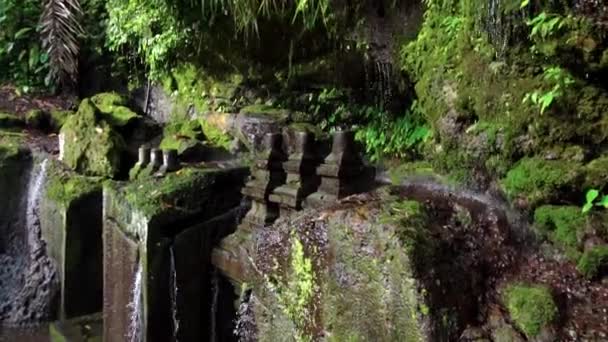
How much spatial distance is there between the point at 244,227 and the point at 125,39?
3.80 m

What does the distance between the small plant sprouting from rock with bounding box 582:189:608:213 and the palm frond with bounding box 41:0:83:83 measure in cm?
819

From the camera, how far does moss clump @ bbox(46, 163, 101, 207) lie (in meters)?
5.54

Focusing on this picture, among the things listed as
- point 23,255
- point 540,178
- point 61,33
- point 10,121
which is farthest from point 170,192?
point 61,33

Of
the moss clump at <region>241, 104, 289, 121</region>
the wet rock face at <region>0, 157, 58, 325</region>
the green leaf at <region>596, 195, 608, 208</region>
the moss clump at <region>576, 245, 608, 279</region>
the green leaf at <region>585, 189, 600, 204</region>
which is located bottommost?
the wet rock face at <region>0, 157, 58, 325</region>

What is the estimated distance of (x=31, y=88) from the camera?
9562 millimetres

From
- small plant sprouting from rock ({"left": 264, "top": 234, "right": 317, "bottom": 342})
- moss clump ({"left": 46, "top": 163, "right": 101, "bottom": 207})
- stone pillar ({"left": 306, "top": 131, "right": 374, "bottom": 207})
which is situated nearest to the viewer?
small plant sprouting from rock ({"left": 264, "top": 234, "right": 317, "bottom": 342})

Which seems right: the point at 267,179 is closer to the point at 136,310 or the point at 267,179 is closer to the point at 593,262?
the point at 136,310

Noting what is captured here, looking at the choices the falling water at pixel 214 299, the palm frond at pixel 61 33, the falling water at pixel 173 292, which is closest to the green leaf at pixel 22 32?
the palm frond at pixel 61 33

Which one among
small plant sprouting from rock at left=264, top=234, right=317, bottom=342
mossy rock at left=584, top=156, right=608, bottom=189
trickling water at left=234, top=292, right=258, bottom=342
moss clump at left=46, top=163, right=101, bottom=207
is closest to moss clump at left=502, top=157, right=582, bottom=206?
mossy rock at left=584, top=156, right=608, bottom=189

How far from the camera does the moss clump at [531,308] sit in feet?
7.37

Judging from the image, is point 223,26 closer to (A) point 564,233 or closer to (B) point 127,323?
(B) point 127,323

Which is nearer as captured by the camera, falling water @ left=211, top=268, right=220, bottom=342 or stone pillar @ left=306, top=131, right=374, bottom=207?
stone pillar @ left=306, top=131, right=374, bottom=207

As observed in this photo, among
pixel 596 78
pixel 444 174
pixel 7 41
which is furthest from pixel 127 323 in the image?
pixel 7 41

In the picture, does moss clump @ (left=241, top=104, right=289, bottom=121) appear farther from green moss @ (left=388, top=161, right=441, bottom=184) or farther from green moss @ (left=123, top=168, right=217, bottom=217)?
green moss @ (left=388, top=161, right=441, bottom=184)
